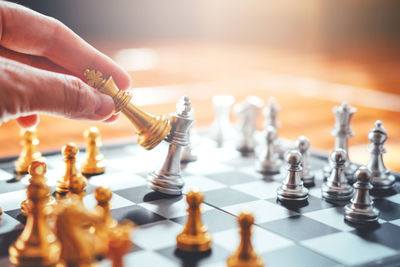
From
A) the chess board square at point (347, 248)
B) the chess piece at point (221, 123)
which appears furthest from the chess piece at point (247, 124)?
the chess board square at point (347, 248)

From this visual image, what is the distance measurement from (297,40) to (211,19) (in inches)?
58.1

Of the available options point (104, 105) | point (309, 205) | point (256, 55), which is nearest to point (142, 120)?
point (104, 105)

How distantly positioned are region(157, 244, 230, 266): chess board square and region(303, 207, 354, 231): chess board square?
28 cm

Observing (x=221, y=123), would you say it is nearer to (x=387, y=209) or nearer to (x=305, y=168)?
(x=305, y=168)

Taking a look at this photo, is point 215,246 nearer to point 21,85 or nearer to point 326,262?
point 326,262

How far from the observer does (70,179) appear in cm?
138

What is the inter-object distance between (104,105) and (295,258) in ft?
1.86

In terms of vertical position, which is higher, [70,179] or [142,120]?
[142,120]

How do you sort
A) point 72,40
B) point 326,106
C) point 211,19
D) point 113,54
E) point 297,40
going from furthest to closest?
point 211,19, point 297,40, point 113,54, point 326,106, point 72,40

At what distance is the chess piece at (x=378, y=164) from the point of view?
4.85 feet

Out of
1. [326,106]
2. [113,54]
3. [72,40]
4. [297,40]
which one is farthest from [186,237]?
[297,40]

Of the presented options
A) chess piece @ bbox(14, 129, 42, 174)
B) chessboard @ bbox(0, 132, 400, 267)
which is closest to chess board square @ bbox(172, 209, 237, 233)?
chessboard @ bbox(0, 132, 400, 267)

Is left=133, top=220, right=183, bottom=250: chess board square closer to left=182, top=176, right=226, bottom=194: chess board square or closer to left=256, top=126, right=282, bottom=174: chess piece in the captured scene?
left=182, top=176, right=226, bottom=194: chess board square

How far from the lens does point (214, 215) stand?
123 centimetres
